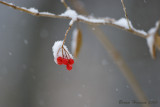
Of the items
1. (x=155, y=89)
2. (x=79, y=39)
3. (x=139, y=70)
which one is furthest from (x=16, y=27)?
(x=79, y=39)

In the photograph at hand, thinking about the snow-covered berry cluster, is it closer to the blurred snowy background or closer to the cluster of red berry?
the cluster of red berry

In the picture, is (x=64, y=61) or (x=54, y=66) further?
(x=54, y=66)

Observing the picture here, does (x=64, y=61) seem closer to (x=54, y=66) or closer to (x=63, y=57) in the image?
(x=63, y=57)

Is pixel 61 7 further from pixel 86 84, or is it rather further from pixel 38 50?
pixel 86 84

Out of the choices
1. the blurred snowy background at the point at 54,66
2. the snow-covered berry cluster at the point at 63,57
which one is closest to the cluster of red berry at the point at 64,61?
the snow-covered berry cluster at the point at 63,57

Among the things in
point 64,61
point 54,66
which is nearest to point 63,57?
point 64,61

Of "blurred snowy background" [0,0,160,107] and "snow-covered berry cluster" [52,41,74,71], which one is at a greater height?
"blurred snowy background" [0,0,160,107]

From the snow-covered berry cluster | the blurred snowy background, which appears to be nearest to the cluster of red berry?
the snow-covered berry cluster

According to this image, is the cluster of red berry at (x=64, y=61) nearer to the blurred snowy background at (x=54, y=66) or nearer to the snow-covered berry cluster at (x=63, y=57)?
the snow-covered berry cluster at (x=63, y=57)
